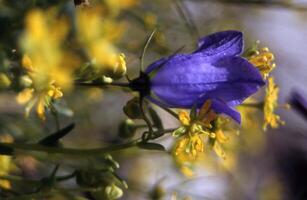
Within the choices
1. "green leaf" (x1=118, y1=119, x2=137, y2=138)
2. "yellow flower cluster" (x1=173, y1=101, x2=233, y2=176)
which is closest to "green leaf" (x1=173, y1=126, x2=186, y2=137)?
"yellow flower cluster" (x1=173, y1=101, x2=233, y2=176)

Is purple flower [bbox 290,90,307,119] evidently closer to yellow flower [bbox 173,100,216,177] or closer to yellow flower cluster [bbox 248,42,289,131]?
yellow flower cluster [bbox 248,42,289,131]

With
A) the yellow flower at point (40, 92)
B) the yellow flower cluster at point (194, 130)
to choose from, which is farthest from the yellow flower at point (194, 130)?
the yellow flower at point (40, 92)

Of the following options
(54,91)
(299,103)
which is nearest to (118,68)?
(54,91)

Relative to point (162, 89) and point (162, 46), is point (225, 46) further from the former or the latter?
point (162, 46)

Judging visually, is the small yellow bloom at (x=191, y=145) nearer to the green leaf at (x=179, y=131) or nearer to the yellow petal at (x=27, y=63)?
the green leaf at (x=179, y=131)

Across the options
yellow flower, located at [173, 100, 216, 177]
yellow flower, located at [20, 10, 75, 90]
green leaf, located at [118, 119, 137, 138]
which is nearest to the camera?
yellow flower, located at [20, 10, 75, 90]

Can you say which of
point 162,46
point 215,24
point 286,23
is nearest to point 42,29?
point 162,46
